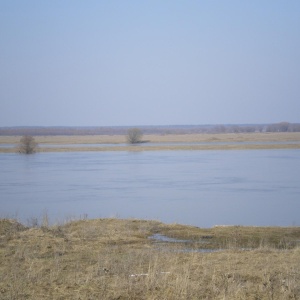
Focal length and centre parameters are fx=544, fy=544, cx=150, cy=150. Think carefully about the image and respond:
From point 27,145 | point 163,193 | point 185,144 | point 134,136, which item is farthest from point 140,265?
point 134,136

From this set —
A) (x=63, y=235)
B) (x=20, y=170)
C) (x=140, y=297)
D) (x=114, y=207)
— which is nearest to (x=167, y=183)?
(x=114, y=207)

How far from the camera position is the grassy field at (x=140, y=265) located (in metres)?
5.96

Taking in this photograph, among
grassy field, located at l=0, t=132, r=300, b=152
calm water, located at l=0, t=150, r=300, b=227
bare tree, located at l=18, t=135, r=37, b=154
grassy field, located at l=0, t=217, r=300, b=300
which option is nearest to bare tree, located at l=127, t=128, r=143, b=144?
grassy field, located at l=0, t=132, r=300, b=152

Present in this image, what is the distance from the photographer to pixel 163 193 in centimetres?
2031

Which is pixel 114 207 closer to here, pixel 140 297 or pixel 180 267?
pixel 180 267

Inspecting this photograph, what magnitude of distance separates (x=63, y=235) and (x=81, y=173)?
720 inches

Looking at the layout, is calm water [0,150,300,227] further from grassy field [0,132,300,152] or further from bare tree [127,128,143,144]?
bare tree [127,128,143,144]

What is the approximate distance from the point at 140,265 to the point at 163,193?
42.4 feet

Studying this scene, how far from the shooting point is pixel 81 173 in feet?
94.5

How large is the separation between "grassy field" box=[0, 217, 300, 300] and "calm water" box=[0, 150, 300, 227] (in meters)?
3.36

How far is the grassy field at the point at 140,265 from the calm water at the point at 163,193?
336 centimetres

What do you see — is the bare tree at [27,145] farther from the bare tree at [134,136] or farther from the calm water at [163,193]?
the bare tree at [134,136]

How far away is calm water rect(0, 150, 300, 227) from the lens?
15656 millimetres

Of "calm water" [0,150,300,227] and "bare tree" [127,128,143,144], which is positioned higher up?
"bare tree" [127,128,143,144]
